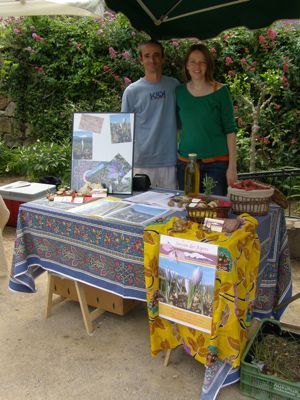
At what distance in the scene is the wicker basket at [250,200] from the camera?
214 cm

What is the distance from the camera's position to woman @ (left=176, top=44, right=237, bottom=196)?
9.00 feet

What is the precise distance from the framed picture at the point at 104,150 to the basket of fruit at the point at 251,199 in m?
0.75

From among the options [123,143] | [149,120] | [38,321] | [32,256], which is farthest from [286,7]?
[38,321]

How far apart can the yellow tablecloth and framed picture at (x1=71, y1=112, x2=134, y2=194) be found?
0.71 meters

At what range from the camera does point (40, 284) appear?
3.42 meters

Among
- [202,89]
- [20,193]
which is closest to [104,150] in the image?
[202,89]

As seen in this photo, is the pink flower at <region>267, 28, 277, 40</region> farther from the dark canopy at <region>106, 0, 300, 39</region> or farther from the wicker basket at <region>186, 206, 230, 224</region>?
the wicker basket at <region>186, 206, 230, 224</region>

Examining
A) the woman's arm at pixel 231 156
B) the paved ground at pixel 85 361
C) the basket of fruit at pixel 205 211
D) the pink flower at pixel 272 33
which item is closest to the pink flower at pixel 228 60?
the pink flower at pixel 272 33

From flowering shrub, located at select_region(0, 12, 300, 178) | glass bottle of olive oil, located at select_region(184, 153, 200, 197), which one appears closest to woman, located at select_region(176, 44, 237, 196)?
glass bottle of olive oil, located at select_region(184, 153, 200, 197)

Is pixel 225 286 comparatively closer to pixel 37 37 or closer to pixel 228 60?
pixel 228 60

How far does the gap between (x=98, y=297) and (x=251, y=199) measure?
1.25 m

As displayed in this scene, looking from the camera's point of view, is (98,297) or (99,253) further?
(98,297)

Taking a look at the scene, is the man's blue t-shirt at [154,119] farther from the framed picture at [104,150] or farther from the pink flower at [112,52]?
the pink flower at [112,52]

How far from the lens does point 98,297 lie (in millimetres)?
2768
